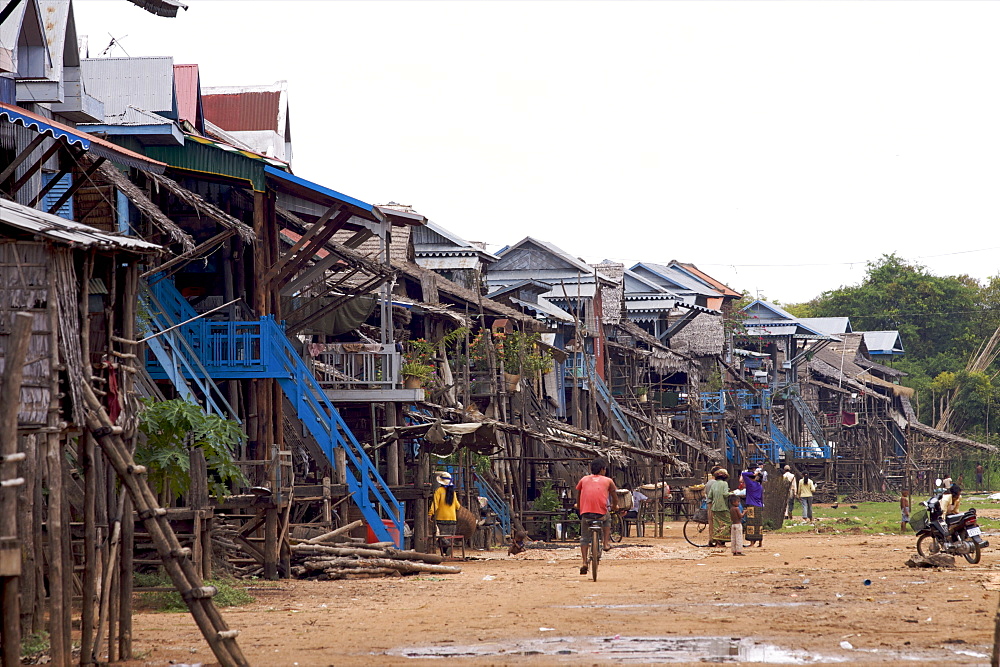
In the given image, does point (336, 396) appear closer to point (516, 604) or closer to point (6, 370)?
point (516, 604)

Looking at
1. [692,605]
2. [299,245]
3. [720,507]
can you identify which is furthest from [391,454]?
[692,605]

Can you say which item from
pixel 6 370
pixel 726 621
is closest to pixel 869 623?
Answer: pixel 726 621

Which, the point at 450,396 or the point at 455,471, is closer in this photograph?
the point at 455,471

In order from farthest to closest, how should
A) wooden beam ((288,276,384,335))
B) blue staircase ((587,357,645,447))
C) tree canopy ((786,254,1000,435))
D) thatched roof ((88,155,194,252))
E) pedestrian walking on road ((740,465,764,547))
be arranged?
tree canopy ((786,254,1000,435))
blue staircase ((587,357,645,447))
pedestrian walking on road ((740,465,764,547))
wooden beam ((288,276,384,335))
thatched roof ((88,155,194,252))

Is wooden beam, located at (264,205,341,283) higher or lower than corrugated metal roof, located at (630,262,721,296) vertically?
lower

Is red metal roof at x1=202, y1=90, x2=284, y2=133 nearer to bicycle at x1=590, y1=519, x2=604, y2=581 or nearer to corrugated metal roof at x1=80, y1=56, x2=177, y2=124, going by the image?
corrugated metal roof at x1=80, y1=56, x2=177, y2=124

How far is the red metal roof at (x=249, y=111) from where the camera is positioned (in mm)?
26828

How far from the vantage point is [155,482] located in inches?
593

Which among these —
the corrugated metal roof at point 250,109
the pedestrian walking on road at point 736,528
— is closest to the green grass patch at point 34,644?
the pedestrian walking on road at point 736,528

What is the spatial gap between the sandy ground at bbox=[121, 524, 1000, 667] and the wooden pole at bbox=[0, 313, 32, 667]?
2611 millimetres

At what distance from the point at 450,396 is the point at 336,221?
26.8ft

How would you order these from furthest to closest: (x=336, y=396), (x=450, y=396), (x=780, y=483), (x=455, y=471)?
(x=780, y=483) < (x=450, y=396) < (x=455, y=471) < (x=336, y=396)

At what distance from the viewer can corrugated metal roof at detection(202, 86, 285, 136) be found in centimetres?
2681

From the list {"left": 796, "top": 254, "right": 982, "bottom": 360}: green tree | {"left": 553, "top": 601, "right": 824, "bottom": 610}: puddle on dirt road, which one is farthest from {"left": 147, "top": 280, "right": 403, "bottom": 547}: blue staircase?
{"left": 796, "top": 254, "right": 982, "bottom": 360}: green tree
